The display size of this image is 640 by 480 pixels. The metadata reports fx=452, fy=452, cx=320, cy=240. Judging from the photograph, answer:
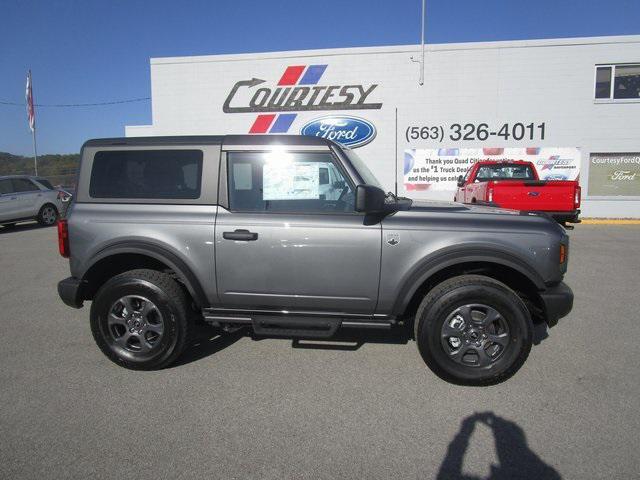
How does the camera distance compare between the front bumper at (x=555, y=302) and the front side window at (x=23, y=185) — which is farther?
the front side window at (x=23, y=185)

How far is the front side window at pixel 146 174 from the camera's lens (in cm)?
382

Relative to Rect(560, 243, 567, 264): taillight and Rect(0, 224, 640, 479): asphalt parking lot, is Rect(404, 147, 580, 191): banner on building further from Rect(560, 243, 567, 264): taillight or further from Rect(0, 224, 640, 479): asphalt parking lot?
Rect(560, 243, 567, 264): taillight

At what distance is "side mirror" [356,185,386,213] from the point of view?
3299 mm

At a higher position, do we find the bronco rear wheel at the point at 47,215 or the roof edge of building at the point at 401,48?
the roof edge of building at the point at 401,48

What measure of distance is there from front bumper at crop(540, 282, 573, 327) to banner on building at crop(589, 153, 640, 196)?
13826mm

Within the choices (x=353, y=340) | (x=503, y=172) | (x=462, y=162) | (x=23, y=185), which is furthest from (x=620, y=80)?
(x=23, y=185)

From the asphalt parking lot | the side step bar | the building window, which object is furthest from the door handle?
the building window

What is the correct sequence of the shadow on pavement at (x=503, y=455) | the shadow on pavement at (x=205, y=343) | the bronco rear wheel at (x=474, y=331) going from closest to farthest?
1. the shadow on pavement at (x=503, y=455)
2. the bronco rear wheel at (x=474, y=331)
3. the shadow on pavement at (x=205, y=343)

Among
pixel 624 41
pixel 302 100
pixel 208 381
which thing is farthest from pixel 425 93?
pixel 208 381

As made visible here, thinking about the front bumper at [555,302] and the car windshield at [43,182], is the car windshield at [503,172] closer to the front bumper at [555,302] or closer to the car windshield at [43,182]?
the front bumper at [555,302]

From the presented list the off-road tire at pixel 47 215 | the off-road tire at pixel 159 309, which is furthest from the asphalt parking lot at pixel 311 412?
the off-road tire at pixel 47 215

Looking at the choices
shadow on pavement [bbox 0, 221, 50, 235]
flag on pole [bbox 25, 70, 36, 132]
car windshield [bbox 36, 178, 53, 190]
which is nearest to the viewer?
shadow on pavement [bbox 0, 221, 50, 235]

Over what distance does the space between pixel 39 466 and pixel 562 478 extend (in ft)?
9.50

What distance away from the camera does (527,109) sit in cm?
1487
